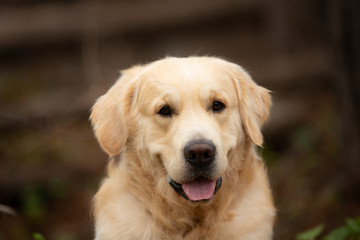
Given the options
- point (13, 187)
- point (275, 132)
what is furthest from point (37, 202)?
point (275, 132)

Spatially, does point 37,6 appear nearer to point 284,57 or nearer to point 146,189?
point 284,57

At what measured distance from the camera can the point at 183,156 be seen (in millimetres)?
3205

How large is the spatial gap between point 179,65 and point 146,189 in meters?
0.96

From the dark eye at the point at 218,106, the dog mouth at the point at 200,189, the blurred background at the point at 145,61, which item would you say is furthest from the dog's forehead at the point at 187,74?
the blurred background at the point at 145,61

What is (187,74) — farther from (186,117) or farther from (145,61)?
(145,61)

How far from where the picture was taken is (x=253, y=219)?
3.54 meters

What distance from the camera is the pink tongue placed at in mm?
3328

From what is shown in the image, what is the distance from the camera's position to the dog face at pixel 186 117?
3244 mm

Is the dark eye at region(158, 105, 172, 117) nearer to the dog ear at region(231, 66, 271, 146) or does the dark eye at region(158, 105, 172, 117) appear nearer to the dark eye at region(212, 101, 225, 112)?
the dark eye at region(212, 101, 225, 112)

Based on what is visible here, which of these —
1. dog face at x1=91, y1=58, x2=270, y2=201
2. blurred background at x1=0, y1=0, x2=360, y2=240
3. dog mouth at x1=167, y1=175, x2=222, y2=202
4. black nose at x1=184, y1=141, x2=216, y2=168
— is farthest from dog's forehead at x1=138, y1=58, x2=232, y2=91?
blurred background at x1=0, y1=0, x2=360, y2=240

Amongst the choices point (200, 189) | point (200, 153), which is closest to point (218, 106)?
point (200, 153)

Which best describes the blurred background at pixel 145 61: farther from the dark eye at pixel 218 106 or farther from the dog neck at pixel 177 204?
the dark eye at pixel 218 106

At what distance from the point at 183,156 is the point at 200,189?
0.30m

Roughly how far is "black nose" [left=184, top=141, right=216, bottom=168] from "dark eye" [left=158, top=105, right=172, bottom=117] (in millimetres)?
393
